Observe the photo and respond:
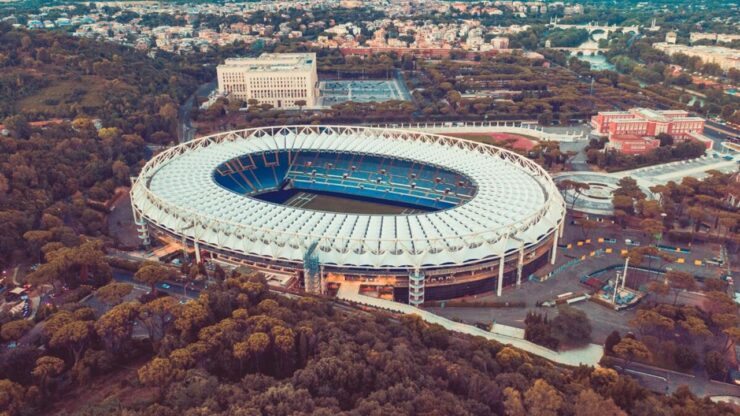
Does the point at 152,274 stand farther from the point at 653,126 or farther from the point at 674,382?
the point at 653,126

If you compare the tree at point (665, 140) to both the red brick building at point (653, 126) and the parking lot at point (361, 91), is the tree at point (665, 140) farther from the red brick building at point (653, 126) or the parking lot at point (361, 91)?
the parking lot at point (361, 91)

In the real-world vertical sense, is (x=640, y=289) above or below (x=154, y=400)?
below

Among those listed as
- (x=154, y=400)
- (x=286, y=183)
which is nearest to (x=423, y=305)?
(x=154, y=400)

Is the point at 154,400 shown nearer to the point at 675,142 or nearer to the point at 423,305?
the point at 423,305

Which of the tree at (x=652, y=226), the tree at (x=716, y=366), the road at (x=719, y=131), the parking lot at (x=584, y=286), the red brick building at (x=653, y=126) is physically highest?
the red brick building at (x=653, y=126)

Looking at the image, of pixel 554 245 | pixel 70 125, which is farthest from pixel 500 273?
pixel 70 125

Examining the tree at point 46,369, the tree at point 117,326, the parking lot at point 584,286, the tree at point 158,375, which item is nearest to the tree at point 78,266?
the tree at point 117,326
